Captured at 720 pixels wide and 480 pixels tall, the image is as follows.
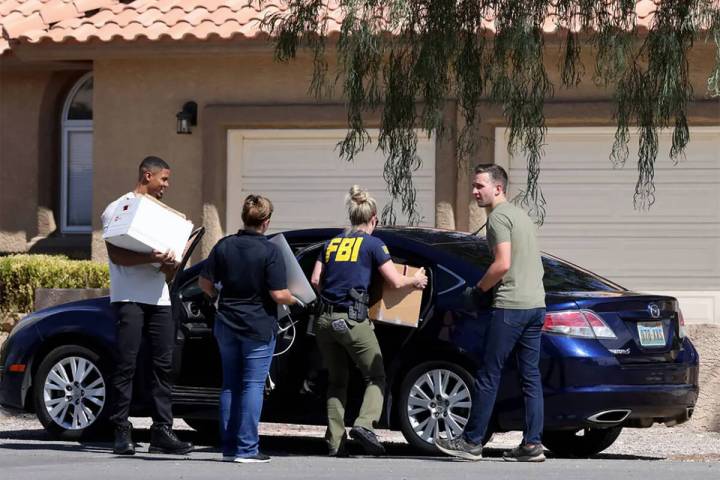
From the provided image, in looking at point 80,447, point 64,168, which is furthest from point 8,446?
point 64,168

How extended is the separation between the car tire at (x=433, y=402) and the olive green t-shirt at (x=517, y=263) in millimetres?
593

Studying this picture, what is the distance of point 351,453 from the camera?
35.8 ft

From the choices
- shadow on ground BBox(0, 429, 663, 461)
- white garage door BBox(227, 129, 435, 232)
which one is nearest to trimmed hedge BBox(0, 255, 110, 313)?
white garage door BBox(227, 129, 435, 232)

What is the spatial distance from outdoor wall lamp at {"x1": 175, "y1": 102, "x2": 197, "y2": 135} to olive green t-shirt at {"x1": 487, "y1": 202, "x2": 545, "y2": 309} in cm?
761

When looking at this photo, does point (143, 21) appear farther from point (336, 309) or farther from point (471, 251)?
point (336, 309)

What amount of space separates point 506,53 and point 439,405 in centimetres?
273

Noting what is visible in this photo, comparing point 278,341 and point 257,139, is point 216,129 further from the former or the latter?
point 278,341

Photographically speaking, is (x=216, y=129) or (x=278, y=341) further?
(x=216, y=129)

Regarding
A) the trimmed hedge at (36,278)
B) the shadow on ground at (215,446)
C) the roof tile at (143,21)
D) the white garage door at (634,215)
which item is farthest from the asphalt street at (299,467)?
the roof tile at (143,21)

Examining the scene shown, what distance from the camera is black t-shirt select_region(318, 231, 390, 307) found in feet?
33.6

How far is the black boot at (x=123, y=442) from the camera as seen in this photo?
10336 mm

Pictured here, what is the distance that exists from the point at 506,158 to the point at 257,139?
2.74 metres

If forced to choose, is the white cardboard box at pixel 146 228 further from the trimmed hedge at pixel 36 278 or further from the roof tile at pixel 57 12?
the roof tile at pixel 57 12

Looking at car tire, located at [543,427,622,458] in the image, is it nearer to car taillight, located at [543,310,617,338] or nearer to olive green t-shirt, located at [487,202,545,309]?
car taillight, located at [543,310,617,338]
